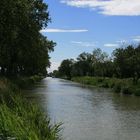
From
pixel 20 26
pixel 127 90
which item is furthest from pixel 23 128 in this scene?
pixel 127 90

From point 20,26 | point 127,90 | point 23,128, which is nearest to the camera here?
point 23,128

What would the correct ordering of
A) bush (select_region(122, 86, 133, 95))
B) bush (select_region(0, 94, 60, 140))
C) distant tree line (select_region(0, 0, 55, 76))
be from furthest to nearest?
bush (select_region(122, 86, 133, 95)) → distant tree line (select_region(0, 0, 55, 76)) → bush (select_region(0, 94, 60, 140))

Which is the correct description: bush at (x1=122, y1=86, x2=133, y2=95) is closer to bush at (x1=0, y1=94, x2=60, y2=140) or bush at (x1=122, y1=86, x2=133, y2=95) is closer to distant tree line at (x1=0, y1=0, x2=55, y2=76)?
distant tree line at (x1=0, y1=0, x2=55, y2=76)

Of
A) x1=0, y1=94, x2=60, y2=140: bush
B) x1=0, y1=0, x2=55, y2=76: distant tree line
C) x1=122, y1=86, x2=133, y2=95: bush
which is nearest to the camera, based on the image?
x1=0, y1=94, x2=60, y2=140: bush

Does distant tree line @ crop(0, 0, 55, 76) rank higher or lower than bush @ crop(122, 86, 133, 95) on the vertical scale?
higher

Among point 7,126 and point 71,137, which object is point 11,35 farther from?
point 7,126

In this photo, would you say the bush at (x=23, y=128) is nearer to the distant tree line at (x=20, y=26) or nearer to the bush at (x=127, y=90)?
the distant tree line at (x=20, y=26)

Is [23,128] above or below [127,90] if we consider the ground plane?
above

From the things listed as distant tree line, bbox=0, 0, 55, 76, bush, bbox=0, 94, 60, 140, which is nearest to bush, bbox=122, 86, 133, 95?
distant tree line, bbox=0, 0, 55, 76

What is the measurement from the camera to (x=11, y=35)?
4009 cm

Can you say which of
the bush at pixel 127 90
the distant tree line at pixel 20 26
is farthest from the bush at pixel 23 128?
the bush at pixel 127 90

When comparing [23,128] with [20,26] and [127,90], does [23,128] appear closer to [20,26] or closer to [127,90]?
[20,26]

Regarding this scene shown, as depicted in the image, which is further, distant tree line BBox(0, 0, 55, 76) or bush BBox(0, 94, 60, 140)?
distant tree line BBox(0, 0, 55, 76)

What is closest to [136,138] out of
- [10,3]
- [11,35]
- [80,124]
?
[80,124]
